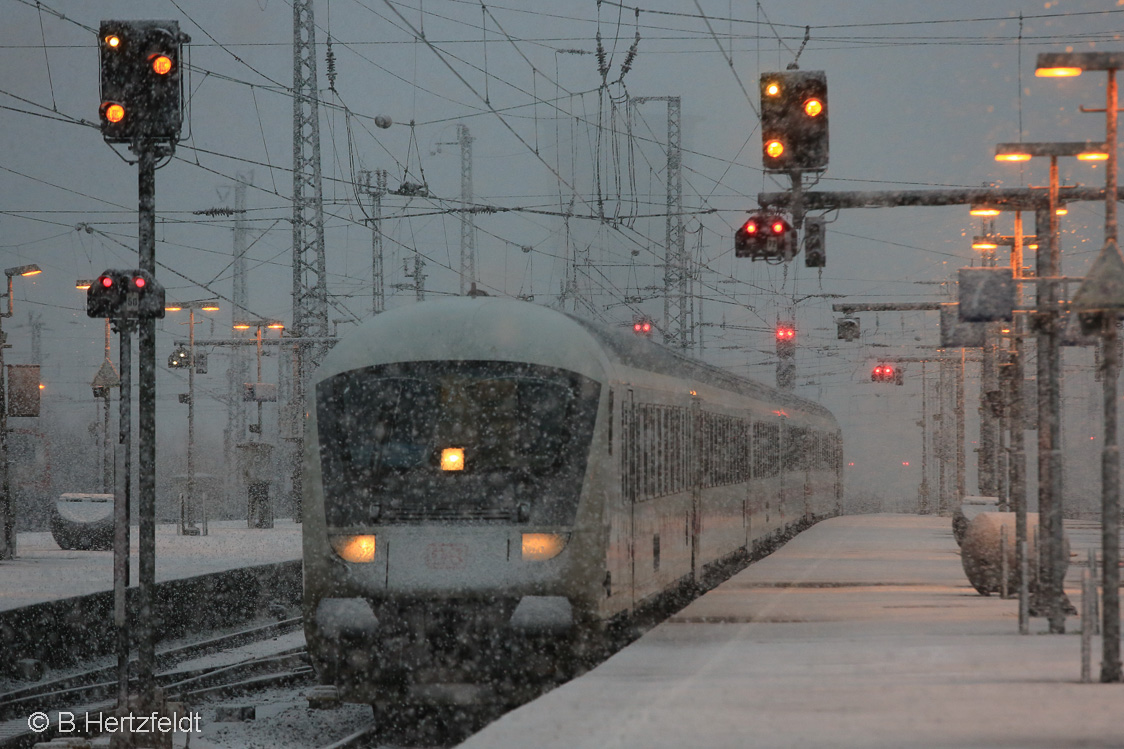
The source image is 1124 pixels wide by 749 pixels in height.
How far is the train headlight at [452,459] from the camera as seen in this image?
1248 cm

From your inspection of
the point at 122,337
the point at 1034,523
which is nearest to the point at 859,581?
the point at 1034,523

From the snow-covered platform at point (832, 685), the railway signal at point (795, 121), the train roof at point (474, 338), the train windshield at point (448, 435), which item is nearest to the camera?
the snow-covered platform at point (832, 685)

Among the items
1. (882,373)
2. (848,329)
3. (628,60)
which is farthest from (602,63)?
(882,373)

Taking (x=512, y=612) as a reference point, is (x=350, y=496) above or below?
above

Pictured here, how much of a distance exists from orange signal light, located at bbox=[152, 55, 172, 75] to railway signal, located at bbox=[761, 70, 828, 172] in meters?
5.22

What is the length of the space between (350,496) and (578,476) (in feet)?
6.35

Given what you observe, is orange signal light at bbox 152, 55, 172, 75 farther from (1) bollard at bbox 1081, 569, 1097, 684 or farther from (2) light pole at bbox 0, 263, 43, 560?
(2) light pole at bbox 0, 263, 43, 560

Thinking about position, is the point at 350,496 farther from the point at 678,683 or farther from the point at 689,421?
the point at 689,421

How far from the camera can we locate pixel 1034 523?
61.0 feet

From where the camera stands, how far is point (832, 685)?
414 inches

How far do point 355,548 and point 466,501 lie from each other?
1.00m

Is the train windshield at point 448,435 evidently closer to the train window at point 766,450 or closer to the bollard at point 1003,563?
the bollard at point 1003,563

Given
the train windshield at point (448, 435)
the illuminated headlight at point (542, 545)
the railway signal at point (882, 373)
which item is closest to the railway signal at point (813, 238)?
the train windshield at point (448, 435)

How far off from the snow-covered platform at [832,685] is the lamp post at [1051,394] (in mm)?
632
